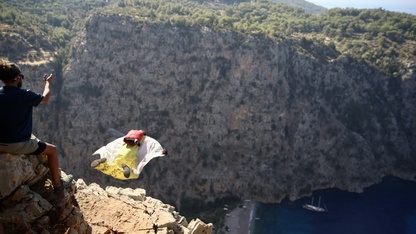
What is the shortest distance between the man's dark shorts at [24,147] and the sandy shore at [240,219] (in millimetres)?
43448

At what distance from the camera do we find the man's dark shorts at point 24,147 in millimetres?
7512

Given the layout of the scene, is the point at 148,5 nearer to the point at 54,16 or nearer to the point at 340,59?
the point at 54,16

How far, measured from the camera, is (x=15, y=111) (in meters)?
7.29

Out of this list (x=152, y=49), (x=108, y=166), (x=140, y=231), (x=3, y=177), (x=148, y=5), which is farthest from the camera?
(x=148, y=5)

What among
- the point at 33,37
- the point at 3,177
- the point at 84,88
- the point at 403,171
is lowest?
the point at 403,171

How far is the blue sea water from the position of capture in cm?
5072

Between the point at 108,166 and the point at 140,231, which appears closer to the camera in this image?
the point at 140,231

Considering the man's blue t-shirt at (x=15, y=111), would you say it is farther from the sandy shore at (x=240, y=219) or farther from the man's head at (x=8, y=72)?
the sandy shore at (x=240, y=219)

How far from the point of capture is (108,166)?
41.4 ft

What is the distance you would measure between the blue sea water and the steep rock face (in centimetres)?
230

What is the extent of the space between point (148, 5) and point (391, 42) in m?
56.1

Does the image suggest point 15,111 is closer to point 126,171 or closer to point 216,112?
point 126,171

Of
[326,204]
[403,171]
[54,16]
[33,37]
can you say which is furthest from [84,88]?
[403,171]

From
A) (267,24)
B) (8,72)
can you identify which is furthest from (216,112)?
(8,72)
